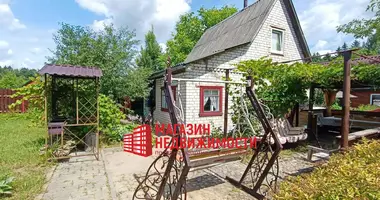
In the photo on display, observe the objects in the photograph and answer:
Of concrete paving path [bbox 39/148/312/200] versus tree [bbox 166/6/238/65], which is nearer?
concrete paving path [bbox 39/148/312/200]

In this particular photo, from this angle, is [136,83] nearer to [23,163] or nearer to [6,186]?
[23,163]

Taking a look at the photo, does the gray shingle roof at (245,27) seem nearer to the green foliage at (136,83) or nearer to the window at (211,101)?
the window at (211,101)

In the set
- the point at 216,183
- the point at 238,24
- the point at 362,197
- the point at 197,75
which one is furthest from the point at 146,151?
the point at 238,24

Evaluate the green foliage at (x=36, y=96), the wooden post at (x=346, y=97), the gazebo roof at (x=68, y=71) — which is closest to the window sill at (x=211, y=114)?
the gazebo roof at (x=68, y=71)

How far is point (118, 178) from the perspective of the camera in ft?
13.4

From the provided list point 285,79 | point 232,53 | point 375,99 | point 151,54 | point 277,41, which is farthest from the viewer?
point 151,54

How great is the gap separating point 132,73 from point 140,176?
18.2 feet

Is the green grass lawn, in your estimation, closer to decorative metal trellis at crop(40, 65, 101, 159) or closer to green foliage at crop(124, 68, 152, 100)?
decorative metal trellis at crop(40, 65, 101, 159)

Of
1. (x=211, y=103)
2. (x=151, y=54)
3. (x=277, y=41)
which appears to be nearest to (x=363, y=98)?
(x=277, y=41)

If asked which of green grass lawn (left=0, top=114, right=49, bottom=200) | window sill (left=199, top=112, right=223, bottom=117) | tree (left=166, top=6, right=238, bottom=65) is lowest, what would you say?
green grass lawn (left=0, top=114, right=49, bottom=200)

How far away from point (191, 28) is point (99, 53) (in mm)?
15546

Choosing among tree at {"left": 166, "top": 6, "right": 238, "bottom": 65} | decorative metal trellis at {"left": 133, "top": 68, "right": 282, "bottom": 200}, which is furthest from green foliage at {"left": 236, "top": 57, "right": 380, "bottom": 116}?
tree at {"left": 166, "top": 6, "right": 238, "bottom": 65}

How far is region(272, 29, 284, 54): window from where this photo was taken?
32.7 feet

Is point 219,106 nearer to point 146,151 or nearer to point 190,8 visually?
point 146,151
